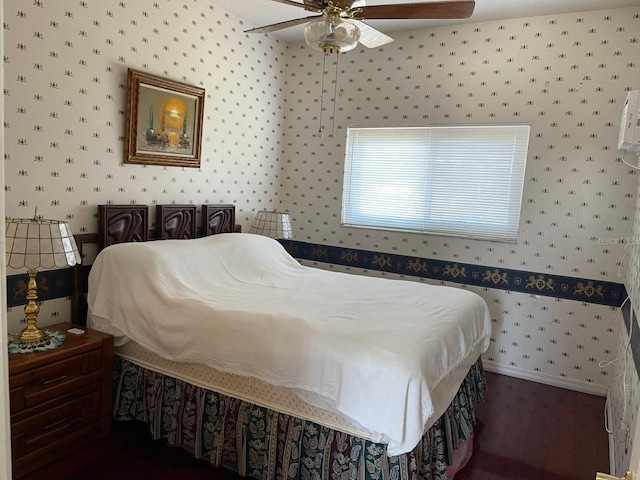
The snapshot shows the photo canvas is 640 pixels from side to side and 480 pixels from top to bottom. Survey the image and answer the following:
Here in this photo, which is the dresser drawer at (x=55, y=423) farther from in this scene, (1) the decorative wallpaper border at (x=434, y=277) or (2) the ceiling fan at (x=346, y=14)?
(2) the ceiling fan at (x=346, y=14)

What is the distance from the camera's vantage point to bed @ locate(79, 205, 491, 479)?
6.28 ft

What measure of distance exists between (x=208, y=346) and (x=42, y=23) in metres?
1.98

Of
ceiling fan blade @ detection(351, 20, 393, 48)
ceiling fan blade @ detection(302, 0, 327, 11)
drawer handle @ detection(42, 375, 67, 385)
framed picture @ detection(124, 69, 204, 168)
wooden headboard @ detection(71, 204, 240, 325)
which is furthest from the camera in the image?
framed picture @ detection(124, 69, 204, 168)

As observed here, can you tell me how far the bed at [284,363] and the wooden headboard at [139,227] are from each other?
14mm

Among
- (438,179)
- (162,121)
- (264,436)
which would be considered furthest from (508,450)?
(162,121)

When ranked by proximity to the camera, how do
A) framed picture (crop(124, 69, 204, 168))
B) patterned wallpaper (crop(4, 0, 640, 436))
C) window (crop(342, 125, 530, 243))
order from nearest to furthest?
patterned wallpaper (crop(4, 0, 640, 436))
framed picture (crop(124, 69, 204, 168))
window (crop(342, 125, 530, 243))

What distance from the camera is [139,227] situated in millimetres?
3131

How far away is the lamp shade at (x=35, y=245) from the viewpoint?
82.4 inches

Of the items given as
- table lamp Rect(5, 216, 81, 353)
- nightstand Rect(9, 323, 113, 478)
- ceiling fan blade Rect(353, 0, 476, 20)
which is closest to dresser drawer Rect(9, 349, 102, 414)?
nightstand Rect(9, 323, 113, 478)

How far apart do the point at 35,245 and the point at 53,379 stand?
671 millimetres

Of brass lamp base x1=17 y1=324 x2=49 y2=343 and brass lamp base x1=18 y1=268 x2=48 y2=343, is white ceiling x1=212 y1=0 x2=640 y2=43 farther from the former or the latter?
brass lamp base x1=17 y1=324 x2=49 y2=343

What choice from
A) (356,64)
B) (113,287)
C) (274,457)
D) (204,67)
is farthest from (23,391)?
(356,64)

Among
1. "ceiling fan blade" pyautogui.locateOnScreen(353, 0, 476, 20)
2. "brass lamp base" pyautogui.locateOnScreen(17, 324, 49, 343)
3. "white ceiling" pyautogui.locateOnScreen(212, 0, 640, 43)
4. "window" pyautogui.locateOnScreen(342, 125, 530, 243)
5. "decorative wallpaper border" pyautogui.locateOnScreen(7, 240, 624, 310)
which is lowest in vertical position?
"brass lamp base" pyautogui.locateOnScreen(17, 324, 49, 343)

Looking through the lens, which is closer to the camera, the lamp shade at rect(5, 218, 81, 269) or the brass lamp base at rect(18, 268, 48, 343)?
the lamp shade at rect(5, 218, 81, 269)
